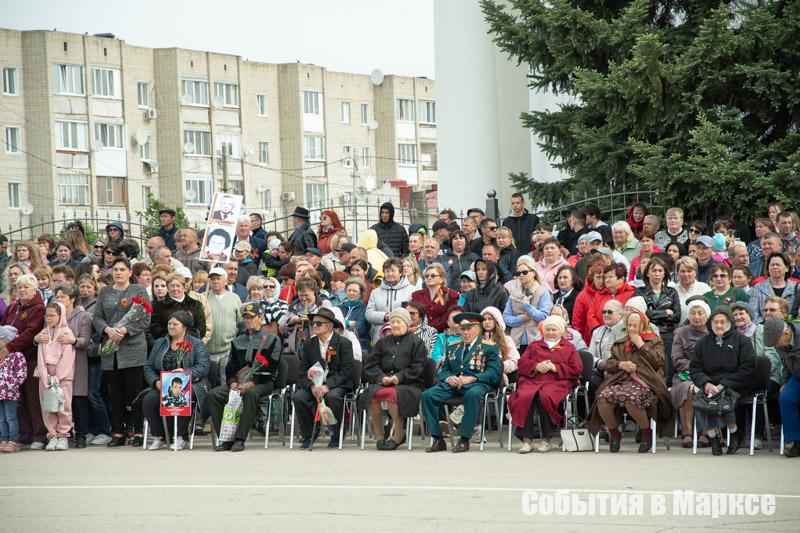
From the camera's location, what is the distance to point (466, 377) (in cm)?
1509

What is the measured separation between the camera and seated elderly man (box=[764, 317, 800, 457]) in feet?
44.9

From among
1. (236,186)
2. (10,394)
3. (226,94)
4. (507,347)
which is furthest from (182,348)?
(226,94)

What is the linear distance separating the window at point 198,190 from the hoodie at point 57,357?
182 feet

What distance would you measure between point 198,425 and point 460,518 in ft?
26.3

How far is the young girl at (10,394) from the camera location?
16.3 metres

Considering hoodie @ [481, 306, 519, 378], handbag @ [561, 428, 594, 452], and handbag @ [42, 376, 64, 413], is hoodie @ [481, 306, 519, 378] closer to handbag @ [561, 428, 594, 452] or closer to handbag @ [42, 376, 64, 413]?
handbag @ [561, 428, 594, 452]

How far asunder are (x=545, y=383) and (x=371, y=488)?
11.6 ft

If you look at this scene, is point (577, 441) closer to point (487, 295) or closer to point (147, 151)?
point (487, 295)

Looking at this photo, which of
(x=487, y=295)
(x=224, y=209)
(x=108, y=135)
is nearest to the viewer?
(x=487, y=295)

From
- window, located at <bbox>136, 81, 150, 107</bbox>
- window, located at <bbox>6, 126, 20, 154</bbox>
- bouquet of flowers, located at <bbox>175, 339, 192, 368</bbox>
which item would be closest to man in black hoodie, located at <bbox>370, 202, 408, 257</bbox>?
bouquet of flowers, located at <bbox>175, 339, 192, 368</bbox>

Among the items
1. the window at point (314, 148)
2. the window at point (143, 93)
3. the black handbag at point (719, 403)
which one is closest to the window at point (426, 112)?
the window at point (314, 148)

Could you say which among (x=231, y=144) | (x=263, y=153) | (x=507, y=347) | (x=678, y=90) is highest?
(x=231, y=144)

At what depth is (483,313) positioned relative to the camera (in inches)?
606

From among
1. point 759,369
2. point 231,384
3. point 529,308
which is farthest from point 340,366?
point 759,369
